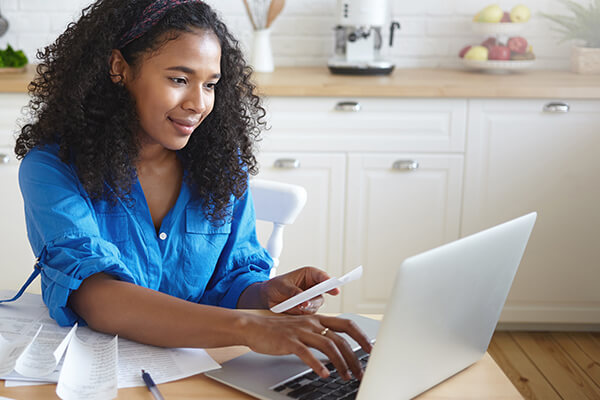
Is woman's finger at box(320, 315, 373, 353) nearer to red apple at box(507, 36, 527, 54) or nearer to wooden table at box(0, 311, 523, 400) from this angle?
wooden table at box(0, 311, 523, 400)

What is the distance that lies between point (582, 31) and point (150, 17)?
234 centimetres

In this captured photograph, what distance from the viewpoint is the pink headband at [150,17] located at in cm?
125

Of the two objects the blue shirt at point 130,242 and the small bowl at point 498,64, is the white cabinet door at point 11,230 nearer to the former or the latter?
the blue shirt at point 130,242

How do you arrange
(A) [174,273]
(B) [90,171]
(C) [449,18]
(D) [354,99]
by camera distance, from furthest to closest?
(C) [449,18] < (D) [354,99] < (A) [174,273] < (B) [90,171]

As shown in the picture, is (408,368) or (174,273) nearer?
(408,368)

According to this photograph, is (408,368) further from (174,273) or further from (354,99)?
(354,99)

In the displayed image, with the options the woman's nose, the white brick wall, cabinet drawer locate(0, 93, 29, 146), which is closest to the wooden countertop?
the white brick wall

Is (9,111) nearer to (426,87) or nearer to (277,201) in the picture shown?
(277,201)

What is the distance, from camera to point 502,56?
2.96m

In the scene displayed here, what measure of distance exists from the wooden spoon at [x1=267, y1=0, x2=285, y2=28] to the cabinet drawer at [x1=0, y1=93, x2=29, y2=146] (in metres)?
0.98

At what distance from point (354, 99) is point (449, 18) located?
860 mm

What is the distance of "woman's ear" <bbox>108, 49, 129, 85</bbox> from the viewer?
1.28 meters

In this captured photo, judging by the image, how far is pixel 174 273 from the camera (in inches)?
52.8

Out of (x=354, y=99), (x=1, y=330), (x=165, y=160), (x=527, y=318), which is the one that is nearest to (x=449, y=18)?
(x=354, y=99)
